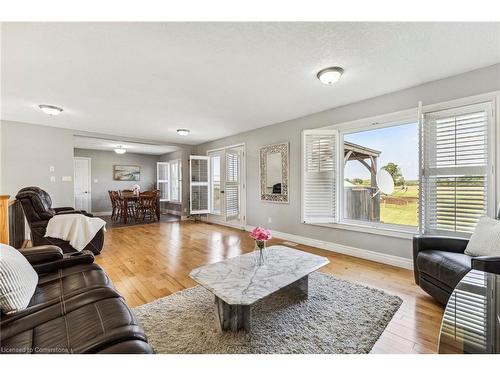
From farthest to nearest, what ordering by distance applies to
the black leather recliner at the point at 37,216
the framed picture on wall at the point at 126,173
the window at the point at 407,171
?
the framed picture on wall at the point at 126,173, the black leather recliner at the point at 37,216, the window at the point at 407,171

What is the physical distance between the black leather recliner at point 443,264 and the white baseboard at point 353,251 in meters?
0.85

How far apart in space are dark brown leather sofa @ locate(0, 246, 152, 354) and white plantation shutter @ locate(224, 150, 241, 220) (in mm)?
4001

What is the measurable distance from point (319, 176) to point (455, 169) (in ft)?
5.51

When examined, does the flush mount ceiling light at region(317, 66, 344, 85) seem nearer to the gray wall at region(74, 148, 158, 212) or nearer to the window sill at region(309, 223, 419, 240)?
the window sill at region(309, 223, 419, 240)

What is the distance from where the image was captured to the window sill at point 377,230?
9.45 ft

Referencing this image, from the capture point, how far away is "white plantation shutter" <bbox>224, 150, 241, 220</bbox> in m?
5.46

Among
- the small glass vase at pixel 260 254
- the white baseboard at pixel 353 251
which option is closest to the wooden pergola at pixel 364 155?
the white baseboard at pixel 353 251

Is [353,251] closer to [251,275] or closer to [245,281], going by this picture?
[251,275]

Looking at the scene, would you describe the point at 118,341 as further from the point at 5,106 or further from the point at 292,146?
the point at 5,106

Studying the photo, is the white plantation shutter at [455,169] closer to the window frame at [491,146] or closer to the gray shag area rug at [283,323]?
the window frame at [491,146]

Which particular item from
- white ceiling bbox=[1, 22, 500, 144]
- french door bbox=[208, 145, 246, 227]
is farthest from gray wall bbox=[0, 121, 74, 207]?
french door bbox=[208, 145, 246, 227]

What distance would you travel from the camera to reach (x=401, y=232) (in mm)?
2928
